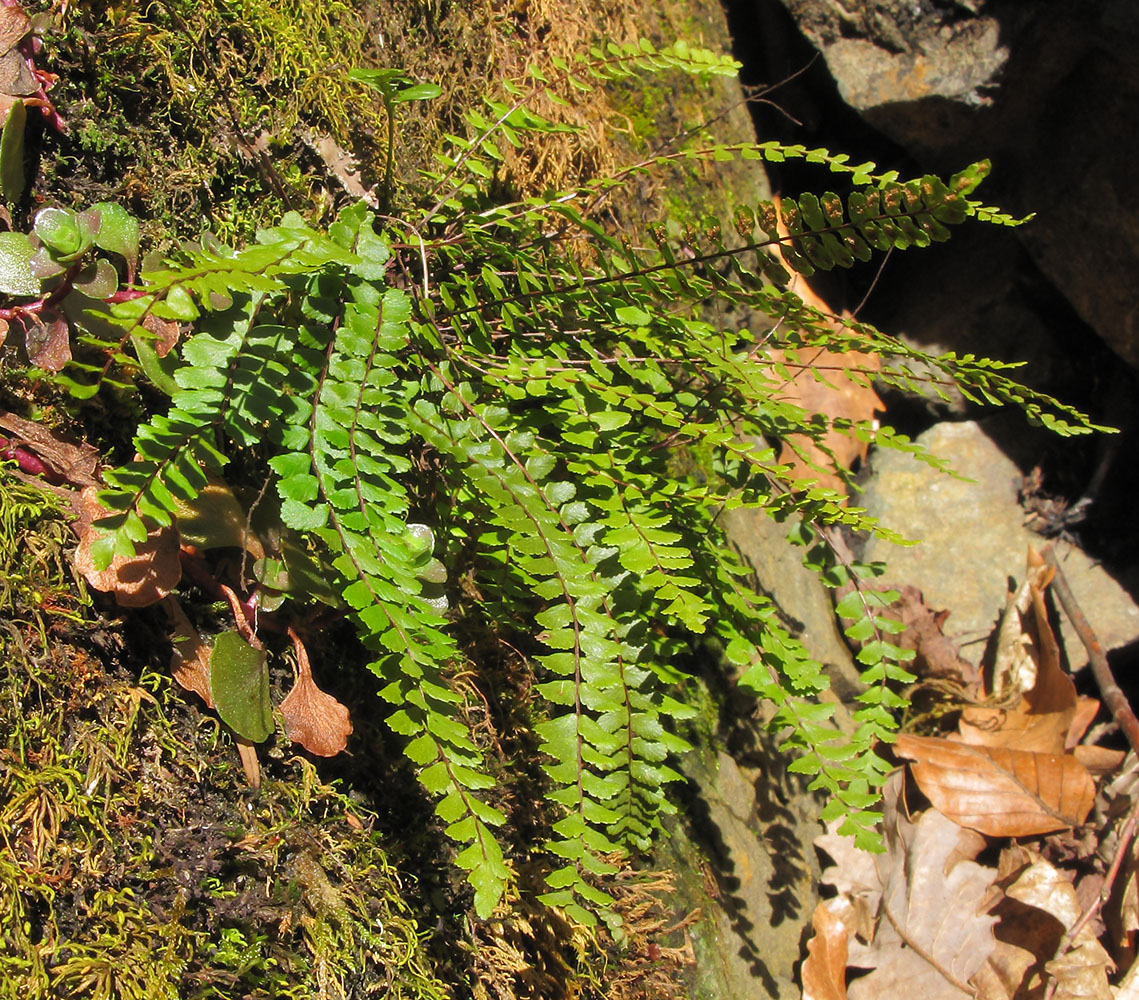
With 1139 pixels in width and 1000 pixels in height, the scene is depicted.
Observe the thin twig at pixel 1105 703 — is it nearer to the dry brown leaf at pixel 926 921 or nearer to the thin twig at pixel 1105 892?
the thin twig at pixel 1105 892

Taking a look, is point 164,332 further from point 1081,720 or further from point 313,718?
point 1081,720

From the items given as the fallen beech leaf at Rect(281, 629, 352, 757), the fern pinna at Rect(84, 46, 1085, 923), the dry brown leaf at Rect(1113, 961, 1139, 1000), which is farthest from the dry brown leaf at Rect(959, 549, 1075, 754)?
the fallen beech leaf at Rect(281, 629, 352, 757)

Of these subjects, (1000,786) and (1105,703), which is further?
(1105,703)

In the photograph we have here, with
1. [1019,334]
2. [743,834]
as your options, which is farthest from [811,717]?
[1019,334]

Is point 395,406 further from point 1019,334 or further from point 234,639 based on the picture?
Answer: point 1019,334

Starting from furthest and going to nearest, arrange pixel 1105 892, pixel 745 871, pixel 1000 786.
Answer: pixel 1000 786, pixel 1105 892, pixel 745 871

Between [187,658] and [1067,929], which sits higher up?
[187,658]

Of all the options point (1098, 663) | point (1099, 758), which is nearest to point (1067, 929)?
point (1099, 758)
